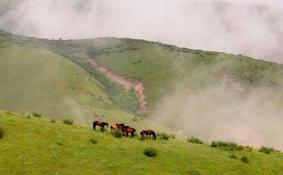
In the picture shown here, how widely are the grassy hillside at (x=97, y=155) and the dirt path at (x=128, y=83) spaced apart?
77.2m

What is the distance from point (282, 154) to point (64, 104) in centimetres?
6017

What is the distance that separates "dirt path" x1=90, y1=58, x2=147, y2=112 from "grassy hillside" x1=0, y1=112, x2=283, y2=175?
253 feet

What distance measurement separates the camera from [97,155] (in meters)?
30.0

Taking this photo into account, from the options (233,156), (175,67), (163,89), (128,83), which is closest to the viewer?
(233,156)

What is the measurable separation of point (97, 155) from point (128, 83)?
96.3 meters

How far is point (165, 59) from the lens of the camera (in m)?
139

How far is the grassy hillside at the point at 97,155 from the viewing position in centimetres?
2769

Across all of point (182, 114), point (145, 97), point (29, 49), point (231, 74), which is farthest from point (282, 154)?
point (29, 49)

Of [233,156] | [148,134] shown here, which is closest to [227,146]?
[233,156]

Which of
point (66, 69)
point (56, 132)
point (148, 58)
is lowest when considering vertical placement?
point (56, 132)

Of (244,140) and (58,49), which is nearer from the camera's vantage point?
(244,140)

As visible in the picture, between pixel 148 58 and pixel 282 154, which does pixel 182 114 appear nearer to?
pixel 148 58

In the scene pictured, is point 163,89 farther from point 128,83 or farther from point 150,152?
point 150,152

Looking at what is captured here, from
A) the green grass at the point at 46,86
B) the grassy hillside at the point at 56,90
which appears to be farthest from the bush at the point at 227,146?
the green grass at the point at 46,86
